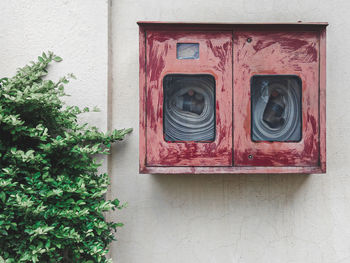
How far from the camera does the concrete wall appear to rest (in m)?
2.38

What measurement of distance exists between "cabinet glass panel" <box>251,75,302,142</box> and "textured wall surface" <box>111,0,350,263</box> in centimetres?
44

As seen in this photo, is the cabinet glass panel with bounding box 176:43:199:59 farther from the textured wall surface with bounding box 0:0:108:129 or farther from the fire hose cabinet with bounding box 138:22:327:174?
the textured wall surface with bounding box 0:0:108:129

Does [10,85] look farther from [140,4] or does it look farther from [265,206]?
[265,206]

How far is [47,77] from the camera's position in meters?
2.29

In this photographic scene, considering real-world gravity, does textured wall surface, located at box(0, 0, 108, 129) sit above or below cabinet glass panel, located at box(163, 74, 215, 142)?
above

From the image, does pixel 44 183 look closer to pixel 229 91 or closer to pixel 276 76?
pixel 229 91

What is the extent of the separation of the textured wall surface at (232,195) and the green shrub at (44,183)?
33 cm

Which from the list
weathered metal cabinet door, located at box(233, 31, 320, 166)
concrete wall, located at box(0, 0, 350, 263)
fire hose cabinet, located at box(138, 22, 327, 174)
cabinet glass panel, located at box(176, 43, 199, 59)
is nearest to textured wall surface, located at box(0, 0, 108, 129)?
concrete wall, located at box(0, 0, 350, 263)

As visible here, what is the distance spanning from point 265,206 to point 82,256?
53.0 inches

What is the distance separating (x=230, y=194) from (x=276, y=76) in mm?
921

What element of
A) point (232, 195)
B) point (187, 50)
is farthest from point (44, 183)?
point (232, 195)

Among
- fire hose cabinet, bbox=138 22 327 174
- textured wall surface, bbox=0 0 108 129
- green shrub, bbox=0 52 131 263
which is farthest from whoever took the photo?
textured wall surface, bbox=0 0 108 129

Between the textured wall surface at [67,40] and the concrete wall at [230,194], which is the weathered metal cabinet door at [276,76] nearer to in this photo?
the concrete wall at [230,194]

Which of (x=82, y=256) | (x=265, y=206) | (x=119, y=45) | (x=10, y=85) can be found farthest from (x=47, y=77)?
(x=265, y=206)
